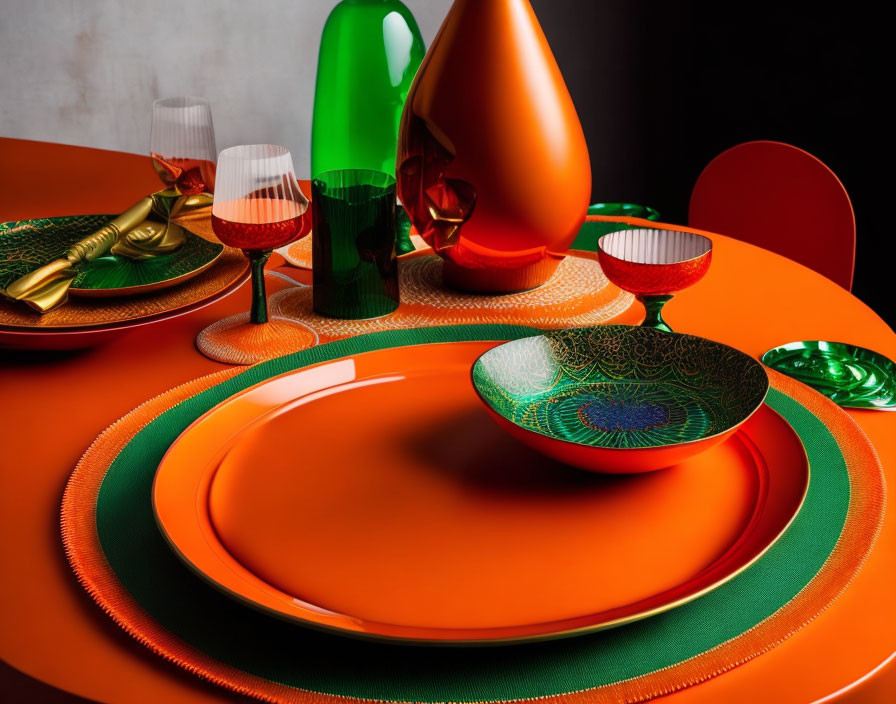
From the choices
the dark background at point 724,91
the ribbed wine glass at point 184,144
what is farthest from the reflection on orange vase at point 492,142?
the dark background at point 724,91

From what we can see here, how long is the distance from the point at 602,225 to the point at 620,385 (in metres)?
0.56

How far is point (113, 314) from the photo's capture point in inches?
33.5

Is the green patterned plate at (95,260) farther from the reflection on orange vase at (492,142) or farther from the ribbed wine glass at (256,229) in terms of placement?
the reflection on orange vase at (492,142)

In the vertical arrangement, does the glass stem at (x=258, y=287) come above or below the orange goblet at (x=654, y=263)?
below

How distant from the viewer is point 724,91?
262 cm

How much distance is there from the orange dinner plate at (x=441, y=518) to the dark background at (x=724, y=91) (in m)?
1.84

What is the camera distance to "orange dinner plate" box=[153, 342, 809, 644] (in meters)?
0.52

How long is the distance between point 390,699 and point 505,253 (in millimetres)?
574

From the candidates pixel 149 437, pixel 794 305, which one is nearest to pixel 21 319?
pixel 149 437

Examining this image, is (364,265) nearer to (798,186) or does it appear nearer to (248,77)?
(798,186)

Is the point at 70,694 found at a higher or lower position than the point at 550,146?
lower

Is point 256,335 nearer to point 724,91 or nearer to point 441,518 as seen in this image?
point 441,518

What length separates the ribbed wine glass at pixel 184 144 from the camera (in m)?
1.11

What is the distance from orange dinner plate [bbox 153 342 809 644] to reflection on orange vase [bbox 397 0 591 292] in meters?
0.24
